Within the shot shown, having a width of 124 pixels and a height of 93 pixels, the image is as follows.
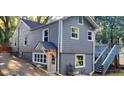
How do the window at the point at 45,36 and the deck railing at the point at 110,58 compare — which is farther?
the window at the point at 45,36

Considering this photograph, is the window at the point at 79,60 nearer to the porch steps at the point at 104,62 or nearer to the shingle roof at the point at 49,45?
the porch steps at the point at 104,62

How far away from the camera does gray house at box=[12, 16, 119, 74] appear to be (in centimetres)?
363

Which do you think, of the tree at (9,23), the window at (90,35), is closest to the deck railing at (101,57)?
the window at (90,35)

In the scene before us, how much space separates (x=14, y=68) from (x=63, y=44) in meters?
0.83

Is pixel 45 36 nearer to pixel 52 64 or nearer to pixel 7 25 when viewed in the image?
pixel 52 64

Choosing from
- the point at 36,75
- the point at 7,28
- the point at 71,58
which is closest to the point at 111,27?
the point at 71,58

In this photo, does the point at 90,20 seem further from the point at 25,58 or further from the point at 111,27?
the point at 25,58

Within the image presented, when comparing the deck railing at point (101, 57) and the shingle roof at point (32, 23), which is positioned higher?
the shingle roof at point (32, 23)

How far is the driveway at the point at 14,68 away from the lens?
364 centimetres

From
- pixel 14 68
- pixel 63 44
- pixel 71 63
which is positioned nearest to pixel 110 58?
pixel 71 63

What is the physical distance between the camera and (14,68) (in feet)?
12.0

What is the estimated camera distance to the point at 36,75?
366 cm

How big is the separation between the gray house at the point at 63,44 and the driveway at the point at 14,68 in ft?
0.38
